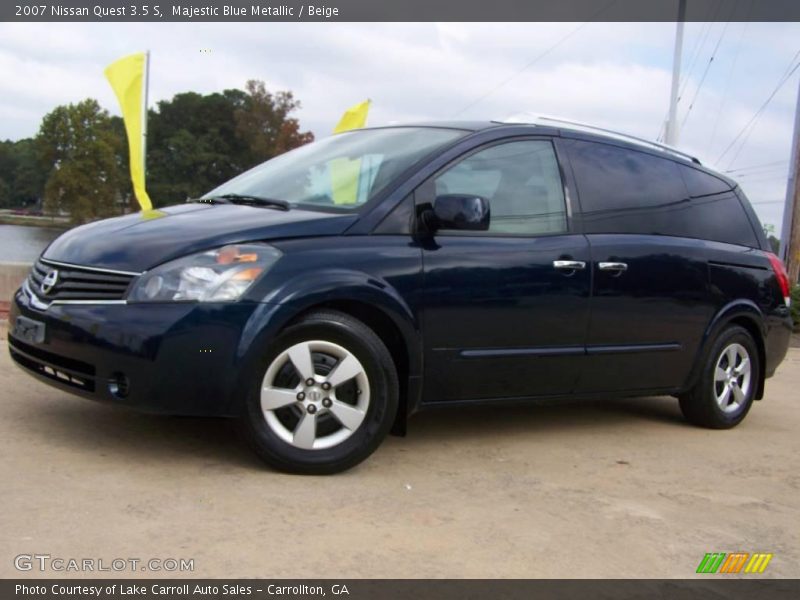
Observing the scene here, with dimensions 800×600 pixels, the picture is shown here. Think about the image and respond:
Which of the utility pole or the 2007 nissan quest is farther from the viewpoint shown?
the utility pole

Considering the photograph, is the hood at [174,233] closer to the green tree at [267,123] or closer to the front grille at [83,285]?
the front grille at [83,285]

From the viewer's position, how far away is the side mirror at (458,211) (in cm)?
438

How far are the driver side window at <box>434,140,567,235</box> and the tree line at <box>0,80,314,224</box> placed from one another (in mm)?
5028

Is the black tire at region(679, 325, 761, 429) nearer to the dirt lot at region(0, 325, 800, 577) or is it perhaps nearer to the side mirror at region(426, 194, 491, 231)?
the dirt lot at region(0, 325, 800, 577)

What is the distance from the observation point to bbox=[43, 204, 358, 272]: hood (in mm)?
4000

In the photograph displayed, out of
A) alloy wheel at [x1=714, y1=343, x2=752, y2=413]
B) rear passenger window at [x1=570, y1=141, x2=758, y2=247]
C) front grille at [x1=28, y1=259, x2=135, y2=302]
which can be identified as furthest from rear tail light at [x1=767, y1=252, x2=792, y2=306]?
front grille at [x1=28, y1=259, x2=135, y2=302]

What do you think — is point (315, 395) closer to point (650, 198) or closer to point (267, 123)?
point (650, 198)

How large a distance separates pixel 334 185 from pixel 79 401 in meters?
1.91

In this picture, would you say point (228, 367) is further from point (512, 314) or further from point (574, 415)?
point (574, 415)

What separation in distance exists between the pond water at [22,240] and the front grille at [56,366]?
1.60 m

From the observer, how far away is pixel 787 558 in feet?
12.1

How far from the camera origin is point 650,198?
221 inches

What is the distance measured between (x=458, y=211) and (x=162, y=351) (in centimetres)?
151
